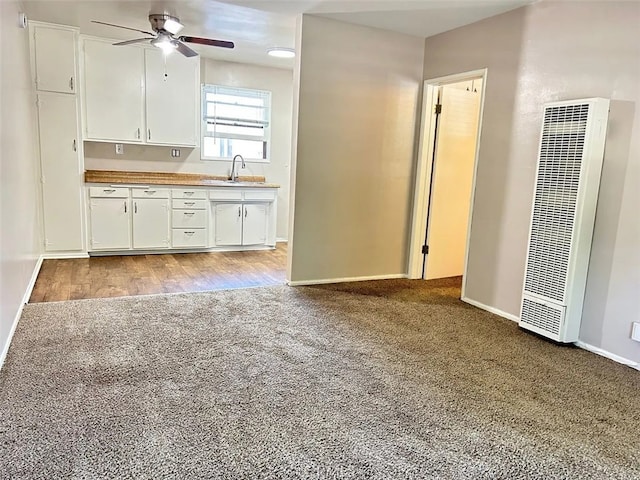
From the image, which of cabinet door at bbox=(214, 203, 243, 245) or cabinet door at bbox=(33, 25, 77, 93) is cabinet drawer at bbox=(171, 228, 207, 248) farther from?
cabinet door at bbox=(33, 25, 77, 93)

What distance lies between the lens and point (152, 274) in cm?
466

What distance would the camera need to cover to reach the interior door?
467 centimetres

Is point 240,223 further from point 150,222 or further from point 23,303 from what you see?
point 23,303

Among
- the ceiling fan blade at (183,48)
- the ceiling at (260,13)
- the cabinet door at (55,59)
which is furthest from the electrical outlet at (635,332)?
the cabinet door at (55,59)

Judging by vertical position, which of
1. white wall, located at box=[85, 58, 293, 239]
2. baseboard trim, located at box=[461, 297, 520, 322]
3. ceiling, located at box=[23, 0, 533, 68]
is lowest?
baseboard trim, located at box=[461, 297, 520, 322]

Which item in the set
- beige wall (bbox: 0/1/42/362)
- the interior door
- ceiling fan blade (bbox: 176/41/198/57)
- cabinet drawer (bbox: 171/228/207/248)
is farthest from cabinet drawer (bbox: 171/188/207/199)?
the interior door

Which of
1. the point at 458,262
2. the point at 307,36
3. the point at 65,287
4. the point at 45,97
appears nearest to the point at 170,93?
the point at 45,97

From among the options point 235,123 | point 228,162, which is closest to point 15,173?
point 228,162

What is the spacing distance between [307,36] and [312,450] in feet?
11.3

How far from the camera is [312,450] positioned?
188cm

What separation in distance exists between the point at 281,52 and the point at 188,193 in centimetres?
206

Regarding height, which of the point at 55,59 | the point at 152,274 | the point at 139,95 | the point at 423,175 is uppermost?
the point at 55,59

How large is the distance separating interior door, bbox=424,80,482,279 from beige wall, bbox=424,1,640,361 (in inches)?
19.1

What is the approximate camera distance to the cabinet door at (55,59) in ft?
15.4
